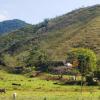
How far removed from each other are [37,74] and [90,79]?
125ft

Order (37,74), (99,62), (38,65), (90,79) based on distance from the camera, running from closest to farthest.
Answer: (90,79) < (99,62) < (37,74) < (38,65)

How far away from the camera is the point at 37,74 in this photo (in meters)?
126

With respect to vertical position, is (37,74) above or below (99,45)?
below

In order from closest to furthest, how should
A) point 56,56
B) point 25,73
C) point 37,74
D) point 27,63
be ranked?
point 37,74 → point 25,73 → point 27,63 → point 56,56

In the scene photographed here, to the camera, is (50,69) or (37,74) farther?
(50,69)

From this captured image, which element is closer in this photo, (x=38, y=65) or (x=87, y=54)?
(x=87, y=54)

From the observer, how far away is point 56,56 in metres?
194

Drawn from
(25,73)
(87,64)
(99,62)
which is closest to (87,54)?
(87,64)

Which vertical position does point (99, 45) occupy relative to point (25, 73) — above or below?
above

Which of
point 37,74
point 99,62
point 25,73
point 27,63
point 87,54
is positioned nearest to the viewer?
point 87,54

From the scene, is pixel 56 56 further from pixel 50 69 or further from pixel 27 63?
pixel 50 69

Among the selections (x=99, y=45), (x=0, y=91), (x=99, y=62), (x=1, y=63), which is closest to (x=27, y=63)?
(x=1, y=63)

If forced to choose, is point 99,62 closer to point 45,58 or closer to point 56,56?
point 45,58

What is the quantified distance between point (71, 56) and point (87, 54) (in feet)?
105
